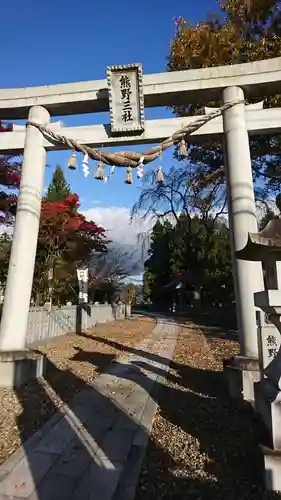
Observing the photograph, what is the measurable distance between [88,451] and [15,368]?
9.29 feet

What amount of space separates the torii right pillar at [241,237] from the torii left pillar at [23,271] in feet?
11.6

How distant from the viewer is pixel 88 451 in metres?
3.53

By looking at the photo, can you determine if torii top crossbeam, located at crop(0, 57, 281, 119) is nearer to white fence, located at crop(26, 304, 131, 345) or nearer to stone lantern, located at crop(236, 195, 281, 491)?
stone lantern, located at crop(236, 195, 281, 491)

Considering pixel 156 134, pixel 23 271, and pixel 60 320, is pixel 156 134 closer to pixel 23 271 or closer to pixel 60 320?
pixel 23 271

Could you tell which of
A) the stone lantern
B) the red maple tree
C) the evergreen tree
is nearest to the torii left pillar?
the stone lantern

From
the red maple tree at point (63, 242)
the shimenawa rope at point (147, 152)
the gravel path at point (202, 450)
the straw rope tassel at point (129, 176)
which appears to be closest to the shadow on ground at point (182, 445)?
the gravel path at point (202, 450)

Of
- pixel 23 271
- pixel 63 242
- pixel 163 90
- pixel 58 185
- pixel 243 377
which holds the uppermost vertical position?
pixel 58 185

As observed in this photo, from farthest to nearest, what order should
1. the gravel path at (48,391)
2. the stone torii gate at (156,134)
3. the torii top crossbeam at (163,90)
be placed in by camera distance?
the torii top crossbeam at (163,90) → the stone torii gate at (156,134) → the gravel path at (48,391)

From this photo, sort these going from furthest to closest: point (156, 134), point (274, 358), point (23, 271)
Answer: point (156, 134)
point (23, 271)
point (274, 358)

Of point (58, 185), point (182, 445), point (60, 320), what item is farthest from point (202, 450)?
point (58, 185)

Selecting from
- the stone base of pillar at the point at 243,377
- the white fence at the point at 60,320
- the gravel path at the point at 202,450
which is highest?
the white fence at the point at 60,320

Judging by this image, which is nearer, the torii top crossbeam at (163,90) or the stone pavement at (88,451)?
the stone pavement at (88,451)

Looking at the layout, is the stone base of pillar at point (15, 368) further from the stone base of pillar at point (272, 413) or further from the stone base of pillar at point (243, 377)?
the stone base of pillar at point (272, 413)

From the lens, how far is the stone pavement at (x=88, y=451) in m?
2.83
